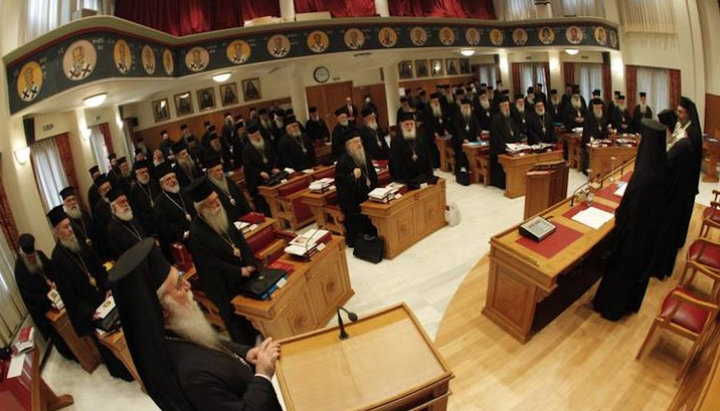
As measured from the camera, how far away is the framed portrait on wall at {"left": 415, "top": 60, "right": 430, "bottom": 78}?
18.8 metres

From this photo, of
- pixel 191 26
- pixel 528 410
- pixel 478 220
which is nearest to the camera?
pixel 528 410

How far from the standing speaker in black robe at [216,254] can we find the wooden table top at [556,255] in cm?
303

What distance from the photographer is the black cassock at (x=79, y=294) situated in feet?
15.9

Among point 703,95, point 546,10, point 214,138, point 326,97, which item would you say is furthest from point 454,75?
point 214,138

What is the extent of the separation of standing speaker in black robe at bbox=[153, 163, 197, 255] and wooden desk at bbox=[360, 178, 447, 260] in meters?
3.12

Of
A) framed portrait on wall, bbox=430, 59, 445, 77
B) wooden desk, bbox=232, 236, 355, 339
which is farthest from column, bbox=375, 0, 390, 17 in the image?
wooden desk, bbox=232, 236, 355, 339

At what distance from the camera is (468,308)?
5176mm

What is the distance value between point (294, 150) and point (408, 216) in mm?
3886

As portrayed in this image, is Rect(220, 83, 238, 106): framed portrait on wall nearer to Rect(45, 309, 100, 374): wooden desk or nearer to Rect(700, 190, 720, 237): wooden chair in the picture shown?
Rect(45, 309, 100, 374): wooden desk

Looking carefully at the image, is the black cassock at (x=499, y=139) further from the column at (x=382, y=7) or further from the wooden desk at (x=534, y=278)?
the column at (x=382, y=7)

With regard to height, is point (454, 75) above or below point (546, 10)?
below

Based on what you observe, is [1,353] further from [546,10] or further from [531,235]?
[546,10]

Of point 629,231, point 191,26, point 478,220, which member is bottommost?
point 478,220

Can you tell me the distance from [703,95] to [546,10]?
8.03 meters
